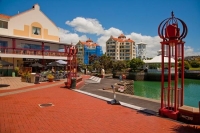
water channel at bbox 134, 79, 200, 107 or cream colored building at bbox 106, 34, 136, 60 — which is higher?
cream colored building at bbox 106, 34, 136, 60

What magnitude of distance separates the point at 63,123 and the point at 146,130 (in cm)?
298

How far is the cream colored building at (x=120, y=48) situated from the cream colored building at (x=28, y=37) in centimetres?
6632

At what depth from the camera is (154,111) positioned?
8055 mm

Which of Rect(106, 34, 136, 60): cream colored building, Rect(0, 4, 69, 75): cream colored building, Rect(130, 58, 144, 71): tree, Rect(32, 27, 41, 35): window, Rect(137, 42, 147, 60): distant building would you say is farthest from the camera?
Rect(137, 42, 147, 60): distant building

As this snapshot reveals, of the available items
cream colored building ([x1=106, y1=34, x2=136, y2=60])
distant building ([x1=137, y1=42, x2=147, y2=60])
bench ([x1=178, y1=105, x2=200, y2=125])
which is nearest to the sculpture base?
bench ([x1=178, y1=105, x2=200, y2=125])

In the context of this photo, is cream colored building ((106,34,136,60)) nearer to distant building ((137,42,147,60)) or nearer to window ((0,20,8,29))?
distant building ((137,42,147,60))

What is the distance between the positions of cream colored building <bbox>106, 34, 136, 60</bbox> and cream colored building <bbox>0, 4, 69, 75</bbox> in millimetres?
66319

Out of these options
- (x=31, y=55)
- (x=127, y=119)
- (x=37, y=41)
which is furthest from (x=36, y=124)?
(x=37, y=41)

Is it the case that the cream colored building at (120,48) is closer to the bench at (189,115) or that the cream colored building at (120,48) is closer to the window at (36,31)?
the window at (36,31)

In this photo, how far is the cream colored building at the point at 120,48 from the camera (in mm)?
98781

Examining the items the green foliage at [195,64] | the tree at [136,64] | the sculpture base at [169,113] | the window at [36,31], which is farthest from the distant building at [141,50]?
the sculpture base at [169,113]

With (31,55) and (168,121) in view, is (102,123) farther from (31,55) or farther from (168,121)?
(31,55)

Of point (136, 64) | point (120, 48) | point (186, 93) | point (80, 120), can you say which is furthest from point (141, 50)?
point (80, 120)

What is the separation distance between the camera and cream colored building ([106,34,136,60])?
9878 centimetres
